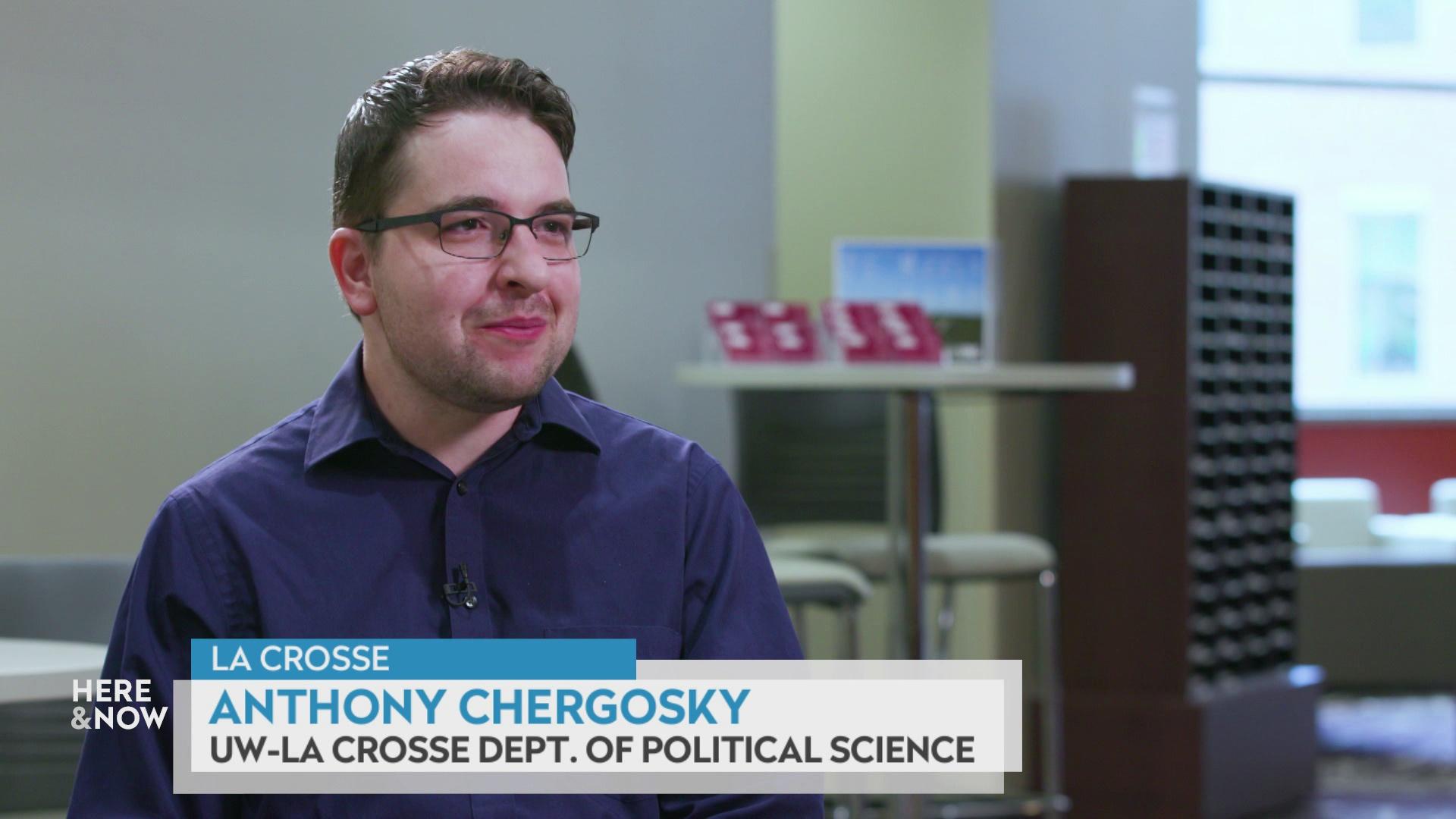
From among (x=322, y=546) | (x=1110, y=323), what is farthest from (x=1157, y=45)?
(x=322, y=546)

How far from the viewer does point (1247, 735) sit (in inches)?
165

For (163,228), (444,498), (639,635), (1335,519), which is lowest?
(1335,519)

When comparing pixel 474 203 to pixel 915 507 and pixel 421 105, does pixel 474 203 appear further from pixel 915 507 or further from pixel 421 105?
pixel 915 507

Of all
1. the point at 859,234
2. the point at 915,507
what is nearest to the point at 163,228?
the point at 915,507

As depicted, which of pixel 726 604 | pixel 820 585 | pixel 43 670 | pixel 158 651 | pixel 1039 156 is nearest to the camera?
pixel 158 651

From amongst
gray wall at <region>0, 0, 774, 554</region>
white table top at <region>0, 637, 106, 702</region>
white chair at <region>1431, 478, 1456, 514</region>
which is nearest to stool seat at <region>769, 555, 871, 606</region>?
gray wall at <region>0, 0, 774, 554</region>

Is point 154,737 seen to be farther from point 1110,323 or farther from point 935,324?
point 1110,323

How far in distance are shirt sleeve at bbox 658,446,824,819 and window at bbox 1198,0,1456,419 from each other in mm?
5828

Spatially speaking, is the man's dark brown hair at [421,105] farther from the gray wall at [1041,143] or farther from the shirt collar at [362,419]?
the gray wall at [1041,143]

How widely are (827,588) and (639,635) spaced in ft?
5.08

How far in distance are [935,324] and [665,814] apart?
7.86ft

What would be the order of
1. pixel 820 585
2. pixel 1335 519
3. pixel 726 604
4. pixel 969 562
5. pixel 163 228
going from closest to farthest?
pixel 726 604, pixel 163 228, pixel 820 585, pixel 969 562, pixel 1335 519

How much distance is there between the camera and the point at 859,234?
15.0 feet

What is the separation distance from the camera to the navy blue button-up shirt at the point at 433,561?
1.23m
